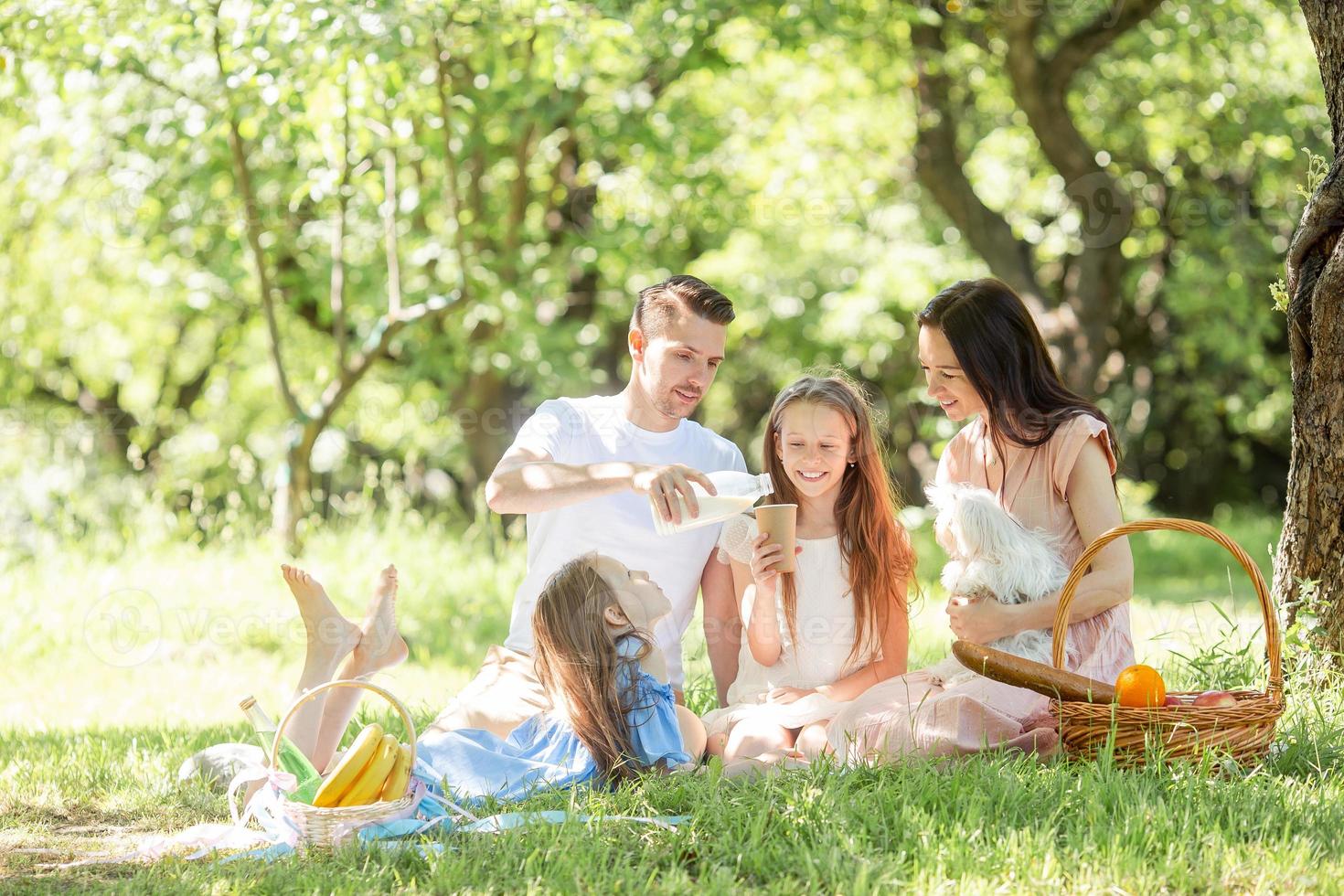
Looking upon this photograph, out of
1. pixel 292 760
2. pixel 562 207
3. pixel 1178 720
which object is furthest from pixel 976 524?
pixel 562 207

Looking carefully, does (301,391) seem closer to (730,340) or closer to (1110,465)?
(730,340)

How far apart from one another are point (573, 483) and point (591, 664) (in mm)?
524

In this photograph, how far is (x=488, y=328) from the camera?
32.4 ft

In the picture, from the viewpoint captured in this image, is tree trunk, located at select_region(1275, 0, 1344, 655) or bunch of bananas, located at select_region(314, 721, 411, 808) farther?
tree trunk, located at select_region(1275, 0, 1344, 655)

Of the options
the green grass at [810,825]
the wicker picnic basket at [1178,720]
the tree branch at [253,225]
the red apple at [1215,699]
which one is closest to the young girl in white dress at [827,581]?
the green grass at [810,825]

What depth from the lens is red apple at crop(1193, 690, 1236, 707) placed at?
10.2ft

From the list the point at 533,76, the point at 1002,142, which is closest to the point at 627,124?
the point at 533,76

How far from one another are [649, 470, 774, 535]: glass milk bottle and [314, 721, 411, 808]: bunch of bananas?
0.84 metres

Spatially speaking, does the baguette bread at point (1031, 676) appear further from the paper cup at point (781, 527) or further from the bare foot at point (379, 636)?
the bare foot at point (379, 636)

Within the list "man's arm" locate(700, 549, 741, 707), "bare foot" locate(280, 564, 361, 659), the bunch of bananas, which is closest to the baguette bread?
"man's arm" locate(700, 549, 741, 707)

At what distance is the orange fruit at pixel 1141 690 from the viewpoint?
312 cm

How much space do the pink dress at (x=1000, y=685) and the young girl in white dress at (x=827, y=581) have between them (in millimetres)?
201

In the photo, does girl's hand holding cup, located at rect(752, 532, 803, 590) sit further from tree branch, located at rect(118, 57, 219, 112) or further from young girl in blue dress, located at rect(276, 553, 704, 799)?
tree branch, located at rect(118, 57, 219, 112)

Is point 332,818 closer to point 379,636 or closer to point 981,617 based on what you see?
point 379,636
